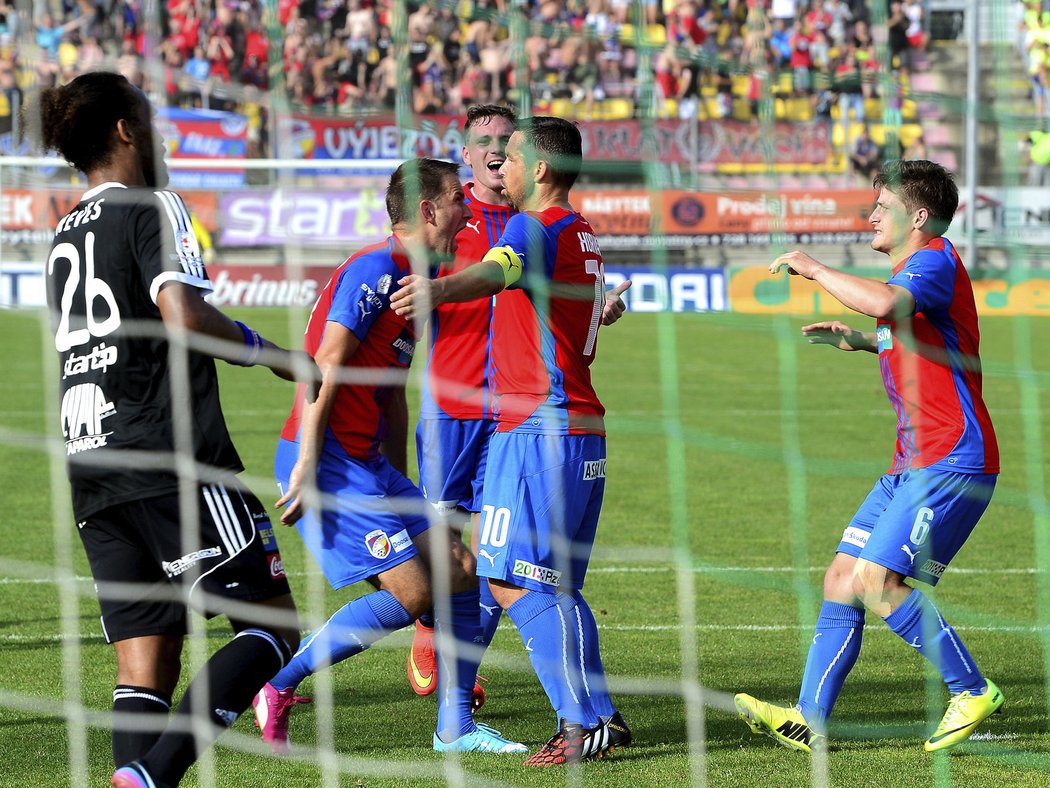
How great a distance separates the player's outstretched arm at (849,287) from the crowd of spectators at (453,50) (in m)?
16.3

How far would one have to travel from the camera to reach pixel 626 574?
750cm

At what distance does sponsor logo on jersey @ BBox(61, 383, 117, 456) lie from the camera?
3479 mm

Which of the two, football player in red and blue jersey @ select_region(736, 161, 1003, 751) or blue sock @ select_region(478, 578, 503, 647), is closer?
football player in red and blue jersey @ select_region(736, 161, 1003, 751)

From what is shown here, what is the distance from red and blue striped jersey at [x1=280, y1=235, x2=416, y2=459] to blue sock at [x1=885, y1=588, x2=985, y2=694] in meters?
1.69

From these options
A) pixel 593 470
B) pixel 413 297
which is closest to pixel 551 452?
pixel 593 470

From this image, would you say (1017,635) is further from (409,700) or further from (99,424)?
(99,424)

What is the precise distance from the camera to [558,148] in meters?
4.35

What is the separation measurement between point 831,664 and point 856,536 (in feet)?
1.32

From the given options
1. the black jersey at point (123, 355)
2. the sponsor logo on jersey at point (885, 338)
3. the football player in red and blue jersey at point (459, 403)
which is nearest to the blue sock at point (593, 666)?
the football player in red and blue jersey at point (459, 403)

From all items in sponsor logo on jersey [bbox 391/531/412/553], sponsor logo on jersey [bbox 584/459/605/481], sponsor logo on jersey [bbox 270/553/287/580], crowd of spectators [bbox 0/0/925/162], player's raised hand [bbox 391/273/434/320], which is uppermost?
crowd of spectators [bbox 0/0/925/162]

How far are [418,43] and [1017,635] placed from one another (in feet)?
59.5

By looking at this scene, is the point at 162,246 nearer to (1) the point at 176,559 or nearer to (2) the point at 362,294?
(1) the point at 176,559

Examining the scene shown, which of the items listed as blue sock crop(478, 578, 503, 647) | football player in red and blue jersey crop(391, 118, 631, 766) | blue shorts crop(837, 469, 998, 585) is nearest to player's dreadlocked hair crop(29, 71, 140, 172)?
football player in red and blue jersey crop(391, 118, 631, 766)

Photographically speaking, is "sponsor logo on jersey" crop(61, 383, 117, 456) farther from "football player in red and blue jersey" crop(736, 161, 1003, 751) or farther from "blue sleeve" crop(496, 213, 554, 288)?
"football player in red and blue jersey" crop(736, 161, 1003, 751)
